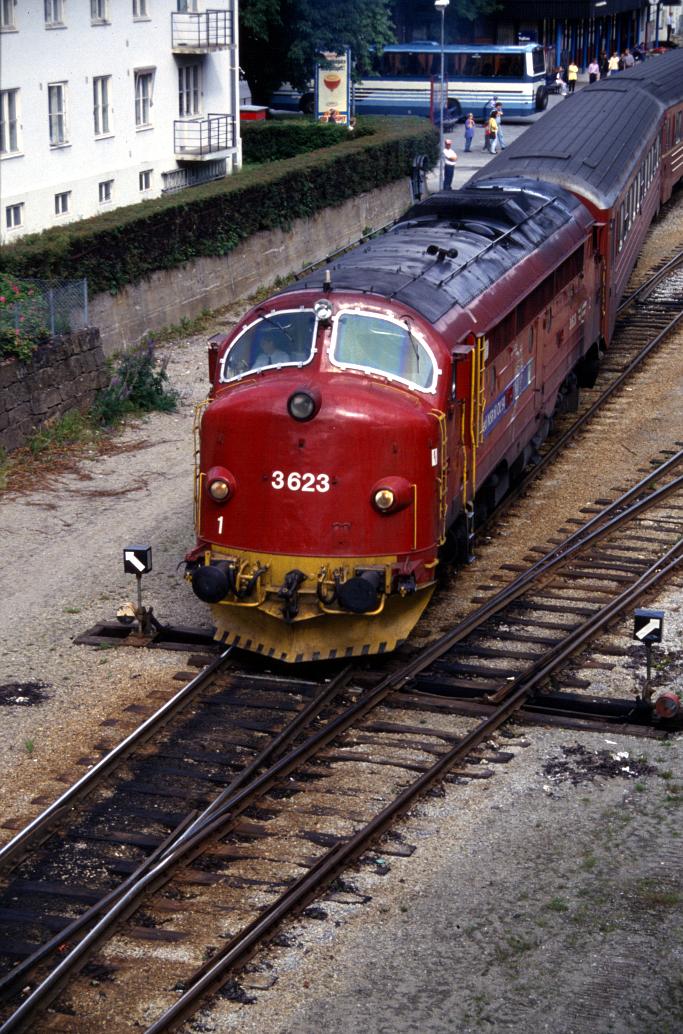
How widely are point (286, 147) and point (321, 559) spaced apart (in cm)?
3262

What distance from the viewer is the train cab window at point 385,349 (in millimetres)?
13086

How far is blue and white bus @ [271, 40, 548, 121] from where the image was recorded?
5772 cm

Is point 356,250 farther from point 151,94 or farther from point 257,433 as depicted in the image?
point 151,94

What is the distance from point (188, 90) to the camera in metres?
38.8

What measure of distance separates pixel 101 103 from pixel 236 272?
5808 mm

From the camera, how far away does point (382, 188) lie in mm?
39938

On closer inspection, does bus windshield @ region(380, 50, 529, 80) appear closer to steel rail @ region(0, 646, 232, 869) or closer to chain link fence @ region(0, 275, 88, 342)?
chain link fence @ region(0, 275, 88, 342)

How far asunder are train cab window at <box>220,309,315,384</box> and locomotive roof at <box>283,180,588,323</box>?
52cm

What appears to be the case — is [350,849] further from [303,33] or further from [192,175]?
[303,33]

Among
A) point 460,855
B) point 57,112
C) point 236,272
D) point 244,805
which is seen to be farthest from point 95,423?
point 460,855

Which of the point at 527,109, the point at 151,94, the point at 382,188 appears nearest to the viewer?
the point at 151,94

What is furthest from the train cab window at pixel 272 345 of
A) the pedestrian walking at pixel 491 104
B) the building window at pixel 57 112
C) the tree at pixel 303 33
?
the pedestrian walking at pixel 491 104

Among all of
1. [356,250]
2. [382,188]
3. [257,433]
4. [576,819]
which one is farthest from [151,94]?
[576,819]

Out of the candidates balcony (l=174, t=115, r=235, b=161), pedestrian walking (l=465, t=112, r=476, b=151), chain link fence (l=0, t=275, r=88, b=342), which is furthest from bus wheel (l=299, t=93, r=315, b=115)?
chain link fence (l=0, t=275, r=88, b=342)
